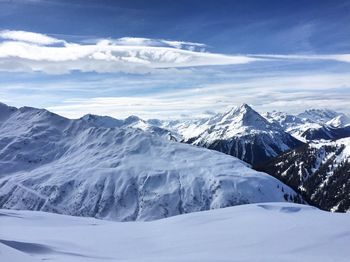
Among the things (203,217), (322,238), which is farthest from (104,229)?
(322,238)

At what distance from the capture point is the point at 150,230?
33812 mm

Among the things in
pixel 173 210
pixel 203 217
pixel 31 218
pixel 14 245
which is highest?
pixel 14 245

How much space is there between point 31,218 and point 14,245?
18928 millimetres

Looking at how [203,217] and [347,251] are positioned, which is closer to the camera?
[347,251]

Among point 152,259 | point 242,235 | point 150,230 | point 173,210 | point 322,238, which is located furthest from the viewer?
point 173,210

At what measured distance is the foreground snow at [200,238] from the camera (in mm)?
22125

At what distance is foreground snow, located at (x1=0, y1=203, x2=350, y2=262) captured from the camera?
22125mm

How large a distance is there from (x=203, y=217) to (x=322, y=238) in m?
12.8

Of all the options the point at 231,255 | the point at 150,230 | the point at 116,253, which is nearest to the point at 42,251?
the point at 116,253

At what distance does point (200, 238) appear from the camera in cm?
2800

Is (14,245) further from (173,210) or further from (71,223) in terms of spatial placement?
(173,210)

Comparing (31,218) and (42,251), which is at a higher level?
(42,251)

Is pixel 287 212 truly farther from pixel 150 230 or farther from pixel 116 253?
pixel 116 253

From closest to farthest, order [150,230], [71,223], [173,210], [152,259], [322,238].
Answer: [152,259], [322,238], [150,230], [71,223], [173,210]
